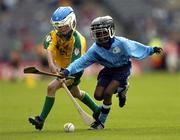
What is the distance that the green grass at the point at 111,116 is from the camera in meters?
14.1

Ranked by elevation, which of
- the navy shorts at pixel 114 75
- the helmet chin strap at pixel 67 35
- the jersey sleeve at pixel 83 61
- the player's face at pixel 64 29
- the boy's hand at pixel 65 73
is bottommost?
the navy shorts at pixel 114 75

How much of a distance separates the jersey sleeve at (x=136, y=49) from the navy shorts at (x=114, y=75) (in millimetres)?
355

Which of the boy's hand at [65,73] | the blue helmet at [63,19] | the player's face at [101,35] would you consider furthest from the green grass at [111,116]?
the blue helmet at [63,19]

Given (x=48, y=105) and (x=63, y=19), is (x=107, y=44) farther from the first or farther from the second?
(x=48, y=105)

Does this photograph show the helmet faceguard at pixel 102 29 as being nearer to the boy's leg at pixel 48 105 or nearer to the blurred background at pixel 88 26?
the boy's leg at pixel 48 105

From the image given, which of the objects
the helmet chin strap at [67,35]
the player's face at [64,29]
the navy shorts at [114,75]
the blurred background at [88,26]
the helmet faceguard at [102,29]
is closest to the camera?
the helmet faceguard at [102,29]

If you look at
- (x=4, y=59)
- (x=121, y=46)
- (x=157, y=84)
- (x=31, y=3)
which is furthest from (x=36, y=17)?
(x=121, y=46)

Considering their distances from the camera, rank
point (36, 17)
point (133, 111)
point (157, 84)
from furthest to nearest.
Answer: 1. point (36, 17)
2. point (157, 84)
3. point (133, 111)

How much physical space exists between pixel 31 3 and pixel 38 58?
15.2 feet

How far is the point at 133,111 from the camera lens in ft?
67.5

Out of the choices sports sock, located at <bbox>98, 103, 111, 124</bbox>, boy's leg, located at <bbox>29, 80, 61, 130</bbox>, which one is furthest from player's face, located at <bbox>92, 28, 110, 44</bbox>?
sports sock, located at <bbox>98, 103, 111, 124</bbox>

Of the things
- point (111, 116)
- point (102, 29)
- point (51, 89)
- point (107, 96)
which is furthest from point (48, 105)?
point (111, 116)

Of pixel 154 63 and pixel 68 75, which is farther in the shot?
pixel 154 63

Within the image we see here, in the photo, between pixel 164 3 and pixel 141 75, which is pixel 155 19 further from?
pixel 141 75
